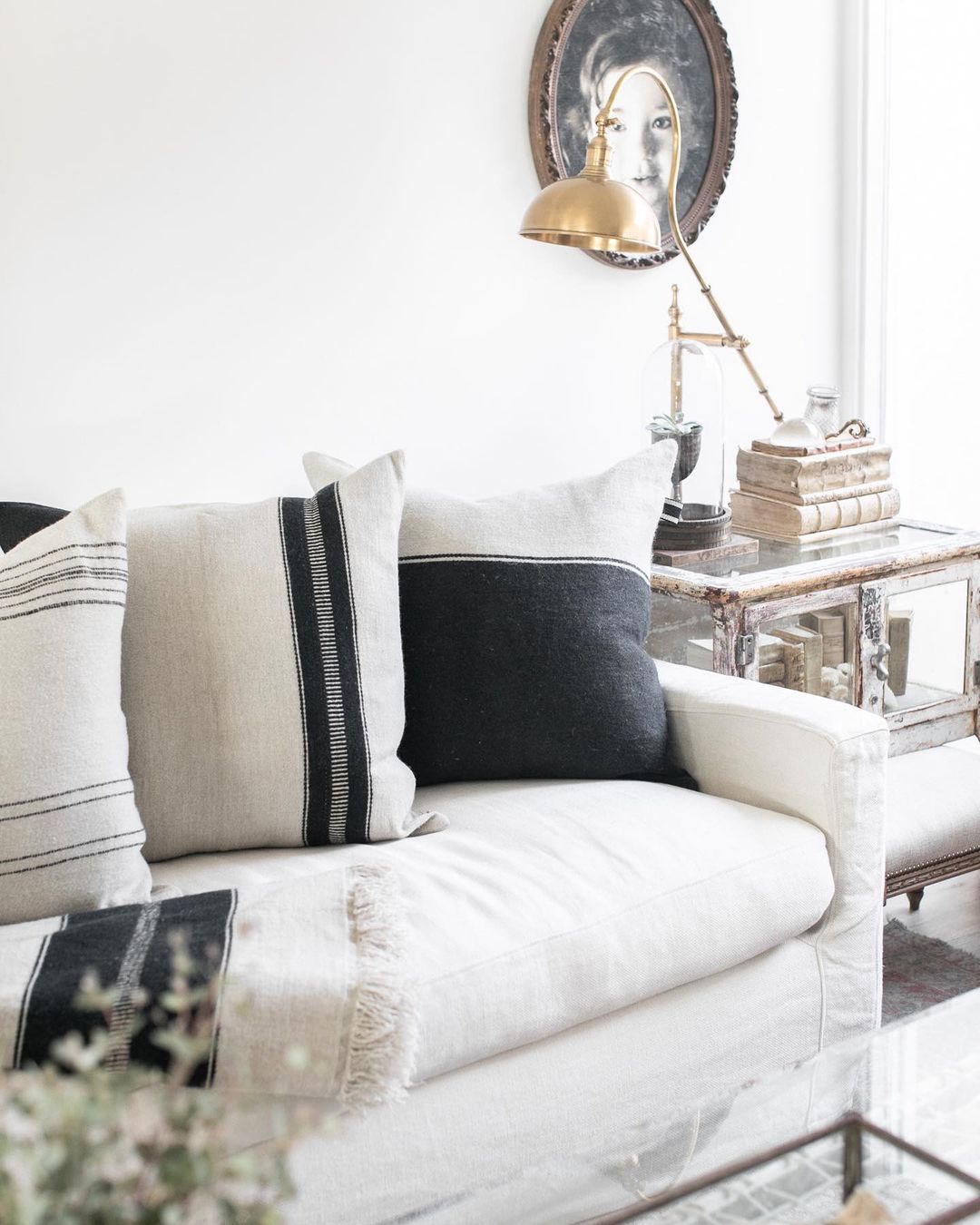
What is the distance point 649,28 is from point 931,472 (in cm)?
129

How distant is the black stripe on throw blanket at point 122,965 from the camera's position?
1226 mm

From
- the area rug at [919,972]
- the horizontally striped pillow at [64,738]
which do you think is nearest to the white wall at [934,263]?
the area rug at [919,972]

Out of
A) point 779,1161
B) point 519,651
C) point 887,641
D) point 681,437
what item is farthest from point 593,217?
point 779,1161

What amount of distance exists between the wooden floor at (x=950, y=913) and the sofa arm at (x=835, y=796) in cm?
68

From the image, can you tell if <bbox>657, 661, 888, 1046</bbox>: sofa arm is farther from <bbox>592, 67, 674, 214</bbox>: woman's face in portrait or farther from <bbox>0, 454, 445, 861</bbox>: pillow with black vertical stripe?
<bbox>592, 67, 674, 214</bbox>: woman's face in portrait

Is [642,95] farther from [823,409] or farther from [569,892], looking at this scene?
[569,892]

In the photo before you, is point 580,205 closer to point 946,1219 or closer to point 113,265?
point 113,265

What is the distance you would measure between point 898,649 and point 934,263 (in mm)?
1257

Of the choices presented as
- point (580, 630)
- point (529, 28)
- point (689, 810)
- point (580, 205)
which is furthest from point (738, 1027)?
point (529, 28)

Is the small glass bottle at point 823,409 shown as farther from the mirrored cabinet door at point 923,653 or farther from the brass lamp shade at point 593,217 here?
the brass lamp shade at point 593,217

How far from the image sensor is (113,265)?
215 centimetres

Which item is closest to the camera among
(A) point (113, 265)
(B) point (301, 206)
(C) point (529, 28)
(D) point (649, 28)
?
(A) point (113, 265)

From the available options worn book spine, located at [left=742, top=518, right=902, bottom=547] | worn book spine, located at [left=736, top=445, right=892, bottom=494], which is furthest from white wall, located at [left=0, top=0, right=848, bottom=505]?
worn book spine, located at [left=742, top=518, right=902, bottom=547]

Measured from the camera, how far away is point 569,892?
60.4 inches
